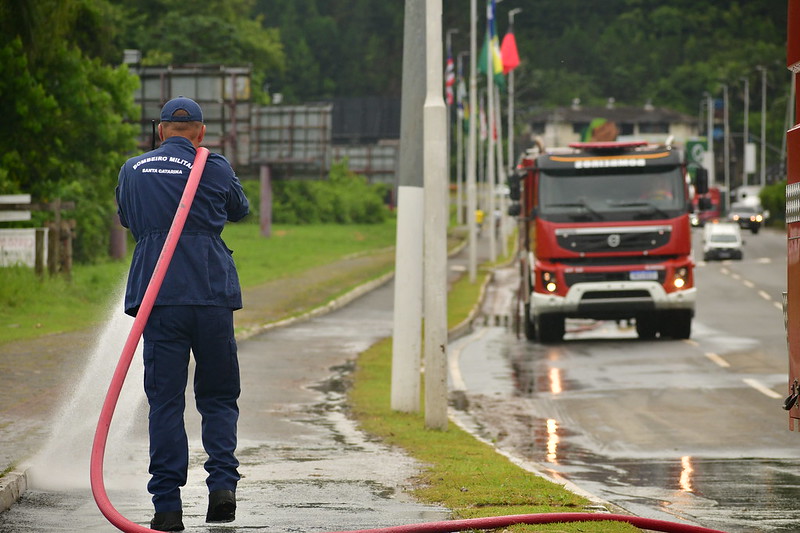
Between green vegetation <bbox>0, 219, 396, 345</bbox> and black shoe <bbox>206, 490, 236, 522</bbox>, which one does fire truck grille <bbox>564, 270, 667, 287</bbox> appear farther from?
black shoe <bbox>206, 490, 236, 522</bbox>

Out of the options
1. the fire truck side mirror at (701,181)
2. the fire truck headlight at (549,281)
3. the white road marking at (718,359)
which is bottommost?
the white road marking at (718,359)

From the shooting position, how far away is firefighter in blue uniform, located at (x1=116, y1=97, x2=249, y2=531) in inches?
283

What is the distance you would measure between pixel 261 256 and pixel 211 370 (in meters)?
50.8

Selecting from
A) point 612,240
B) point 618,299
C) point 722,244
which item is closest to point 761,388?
point 618,299

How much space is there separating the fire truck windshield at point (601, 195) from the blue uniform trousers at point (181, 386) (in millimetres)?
18875

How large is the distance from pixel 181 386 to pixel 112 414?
547mm

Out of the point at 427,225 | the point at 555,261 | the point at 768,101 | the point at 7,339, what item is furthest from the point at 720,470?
the point at 768,101

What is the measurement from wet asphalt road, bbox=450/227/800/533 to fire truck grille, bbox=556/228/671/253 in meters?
1.70

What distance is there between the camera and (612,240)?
26.0m

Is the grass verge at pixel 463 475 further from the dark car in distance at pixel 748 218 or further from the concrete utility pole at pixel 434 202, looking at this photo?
the dark car in distance at pixel 748 218

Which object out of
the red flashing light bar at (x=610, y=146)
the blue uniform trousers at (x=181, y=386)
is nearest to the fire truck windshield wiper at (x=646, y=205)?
the red flashing light bar at (x=610, y=146)

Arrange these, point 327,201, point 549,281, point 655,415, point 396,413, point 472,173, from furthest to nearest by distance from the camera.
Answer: point 327,201, point 472,173, point 549,281, point 655,415, point 396,413

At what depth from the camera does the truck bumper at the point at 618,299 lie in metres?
25.9

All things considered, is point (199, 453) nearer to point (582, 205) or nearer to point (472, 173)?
point (582, 205)
